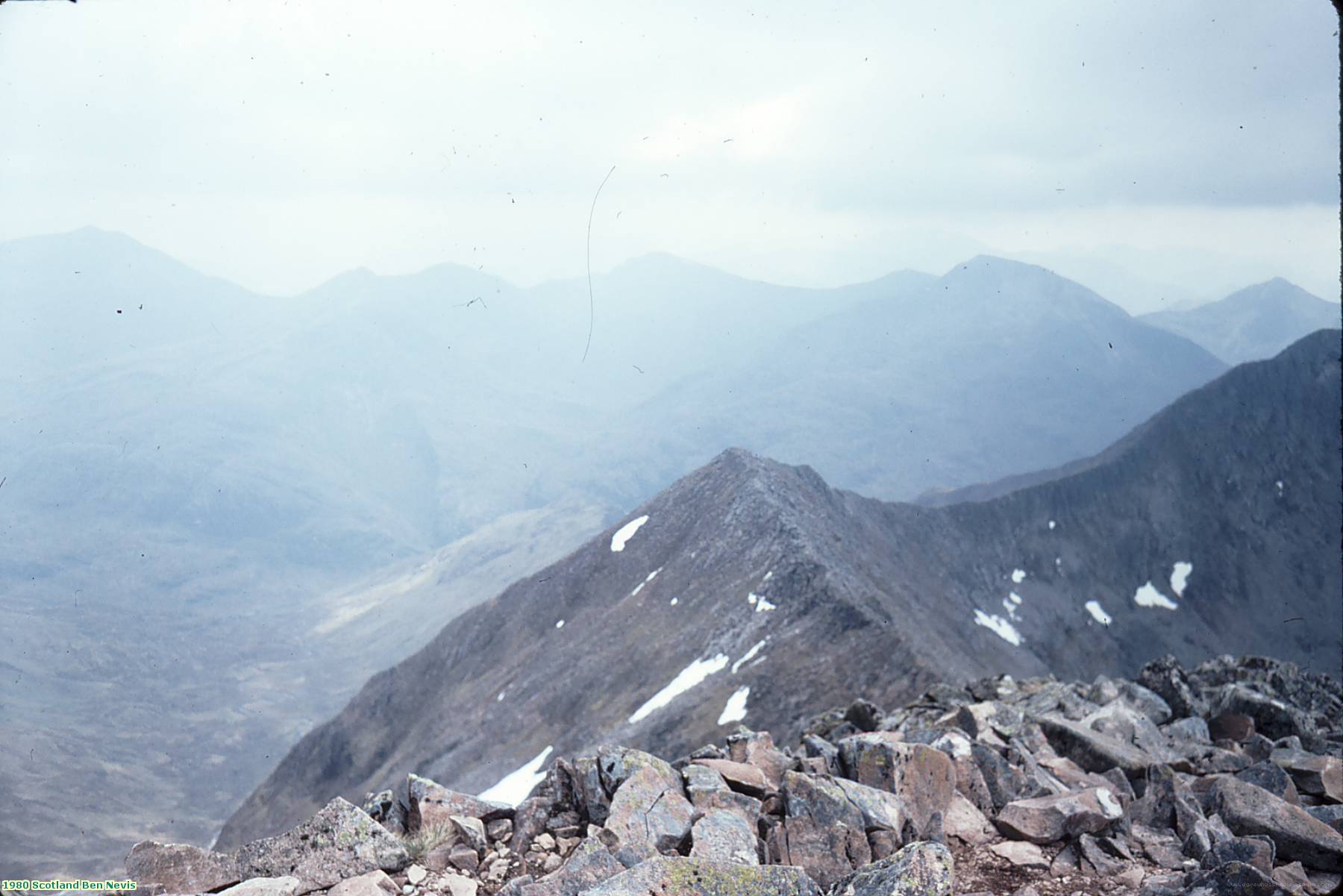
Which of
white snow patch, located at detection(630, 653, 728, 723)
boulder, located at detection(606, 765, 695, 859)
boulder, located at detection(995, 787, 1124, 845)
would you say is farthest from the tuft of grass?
white snow patch, located at detection(630, 653, 728, 723)

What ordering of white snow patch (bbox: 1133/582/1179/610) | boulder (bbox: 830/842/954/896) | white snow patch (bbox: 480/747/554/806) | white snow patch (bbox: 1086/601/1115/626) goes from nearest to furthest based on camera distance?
boulder (bbox: 830/842/954/896) < white snow patch (bbox: 480/747/554/806) < white snow patch (bbox: 1086/601/1115/626) < white snow patch (bbox: 1133/582/1179/610)

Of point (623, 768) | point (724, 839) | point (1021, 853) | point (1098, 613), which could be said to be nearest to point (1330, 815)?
point (1021, 853)

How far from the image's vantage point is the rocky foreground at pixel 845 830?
8.45 meters

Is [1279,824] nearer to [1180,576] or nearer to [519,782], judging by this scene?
[519,782]

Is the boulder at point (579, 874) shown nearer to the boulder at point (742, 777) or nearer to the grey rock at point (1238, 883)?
the boulder at point (742, 777)

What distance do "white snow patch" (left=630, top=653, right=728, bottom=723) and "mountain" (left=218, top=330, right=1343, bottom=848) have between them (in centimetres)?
24

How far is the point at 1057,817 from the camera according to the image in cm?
1105

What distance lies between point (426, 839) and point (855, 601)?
45.7 m

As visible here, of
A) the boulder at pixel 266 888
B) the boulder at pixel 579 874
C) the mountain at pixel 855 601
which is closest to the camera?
the boulder at pixel 266 888

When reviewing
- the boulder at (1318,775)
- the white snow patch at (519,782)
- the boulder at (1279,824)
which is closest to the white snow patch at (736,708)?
the white snow patch at (519,782)

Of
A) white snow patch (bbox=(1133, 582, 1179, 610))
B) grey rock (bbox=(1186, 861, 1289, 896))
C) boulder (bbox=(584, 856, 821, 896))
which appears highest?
boulder (bbox=(584, 856, 821, 896))

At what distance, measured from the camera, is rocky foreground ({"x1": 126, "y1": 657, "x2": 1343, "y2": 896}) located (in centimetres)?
845

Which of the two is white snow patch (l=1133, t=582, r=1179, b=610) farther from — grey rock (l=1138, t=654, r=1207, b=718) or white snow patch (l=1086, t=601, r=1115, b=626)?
grey rock (l=1138, t=654, r=1207, b=718)

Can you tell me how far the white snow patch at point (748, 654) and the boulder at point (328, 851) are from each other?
42.7 m
